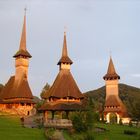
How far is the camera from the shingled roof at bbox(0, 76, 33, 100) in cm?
6014

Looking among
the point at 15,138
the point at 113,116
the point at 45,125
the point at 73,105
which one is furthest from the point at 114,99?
the point at 15,138

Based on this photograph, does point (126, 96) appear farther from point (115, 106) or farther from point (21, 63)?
point (21, 63)

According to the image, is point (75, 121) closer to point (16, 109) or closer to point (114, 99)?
point (16, 109)

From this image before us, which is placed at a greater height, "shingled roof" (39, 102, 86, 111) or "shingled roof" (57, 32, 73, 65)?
"shingled roof" (57, 32, 73, 65)

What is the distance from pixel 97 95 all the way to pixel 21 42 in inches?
2950

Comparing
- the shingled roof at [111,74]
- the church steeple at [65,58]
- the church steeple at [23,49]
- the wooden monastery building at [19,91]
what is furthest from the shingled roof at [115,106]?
the church steeple at [23,49]

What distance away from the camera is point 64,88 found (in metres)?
47.7

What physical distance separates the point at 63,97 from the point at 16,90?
18.2 meters

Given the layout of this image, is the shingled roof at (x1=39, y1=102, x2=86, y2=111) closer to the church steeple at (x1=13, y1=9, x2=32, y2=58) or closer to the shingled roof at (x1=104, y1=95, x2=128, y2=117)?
the church steeple at (x1=13, y1=9, x2=32, y2=58)

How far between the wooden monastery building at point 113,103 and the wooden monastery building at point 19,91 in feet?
61.2

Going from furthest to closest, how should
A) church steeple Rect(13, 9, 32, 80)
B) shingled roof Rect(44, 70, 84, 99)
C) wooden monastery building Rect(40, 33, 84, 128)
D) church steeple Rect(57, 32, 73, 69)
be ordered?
1. church steeple Rect(13, 9, 32, 80)
2. church steeple Rect(57, 32, 73, 69)
3. shingled roof Rect(44, 70, 84, 99)
4. wooden monastery building Rect(40, 33, 84, 128)

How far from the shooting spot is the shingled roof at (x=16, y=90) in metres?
60.1

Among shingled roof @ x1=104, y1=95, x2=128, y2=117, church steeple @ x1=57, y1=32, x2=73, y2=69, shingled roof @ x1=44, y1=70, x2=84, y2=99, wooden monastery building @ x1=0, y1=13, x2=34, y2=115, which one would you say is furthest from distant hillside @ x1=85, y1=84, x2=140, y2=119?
wooden monastery building @ x1=0, y1=13, x2=34, y2=115

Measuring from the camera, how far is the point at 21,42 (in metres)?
68.1
